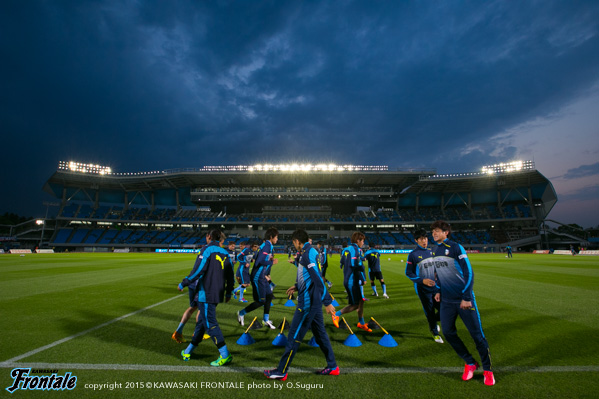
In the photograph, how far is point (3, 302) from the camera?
8844 millimetres

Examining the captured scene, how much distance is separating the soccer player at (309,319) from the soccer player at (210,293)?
1039 millimetres

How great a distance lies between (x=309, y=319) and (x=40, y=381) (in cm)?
412

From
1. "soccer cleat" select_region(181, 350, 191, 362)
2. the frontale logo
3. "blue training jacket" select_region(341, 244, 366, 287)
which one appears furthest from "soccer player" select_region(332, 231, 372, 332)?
the frontale logo

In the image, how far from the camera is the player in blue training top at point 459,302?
3758 millimetres

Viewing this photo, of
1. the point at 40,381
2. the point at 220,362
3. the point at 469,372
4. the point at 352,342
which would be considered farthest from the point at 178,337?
the point at 469,372

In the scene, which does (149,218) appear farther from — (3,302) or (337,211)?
(3,302)

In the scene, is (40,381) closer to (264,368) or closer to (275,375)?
(264,368)

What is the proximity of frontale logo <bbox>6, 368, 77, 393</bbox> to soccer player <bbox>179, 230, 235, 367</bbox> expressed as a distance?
155 cm

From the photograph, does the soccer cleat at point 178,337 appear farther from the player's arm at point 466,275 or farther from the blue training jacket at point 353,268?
the player's arm at point 466,275

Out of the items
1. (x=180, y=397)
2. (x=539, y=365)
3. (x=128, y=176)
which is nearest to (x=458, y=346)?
(x=539, y=365)

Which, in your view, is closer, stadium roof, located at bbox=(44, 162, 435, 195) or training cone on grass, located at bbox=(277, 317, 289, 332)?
training cone on grass, located at bbox=(277, 317, 289, 332)

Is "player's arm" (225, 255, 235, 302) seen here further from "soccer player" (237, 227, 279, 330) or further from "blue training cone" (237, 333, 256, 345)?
"soccer player" (237, 227, 279, 330)

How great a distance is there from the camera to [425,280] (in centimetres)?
438

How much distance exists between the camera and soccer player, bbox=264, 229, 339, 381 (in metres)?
3.83
